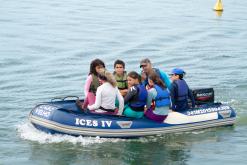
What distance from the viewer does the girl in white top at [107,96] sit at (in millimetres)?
13008

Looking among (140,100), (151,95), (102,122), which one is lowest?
(102,122)

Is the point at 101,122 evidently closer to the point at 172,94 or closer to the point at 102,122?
the point at 102,122

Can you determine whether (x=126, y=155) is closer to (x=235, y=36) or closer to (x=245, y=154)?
(x=245, y=154)

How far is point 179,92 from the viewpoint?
14.0 meters

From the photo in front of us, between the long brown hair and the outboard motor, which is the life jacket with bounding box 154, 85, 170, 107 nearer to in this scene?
the long brown hair

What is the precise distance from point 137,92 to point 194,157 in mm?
1703

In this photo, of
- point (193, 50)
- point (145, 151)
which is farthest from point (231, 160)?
point (193, 50)

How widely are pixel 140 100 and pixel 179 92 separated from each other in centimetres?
104

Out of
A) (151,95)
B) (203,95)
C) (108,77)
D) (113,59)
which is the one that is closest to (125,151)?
(151,95)

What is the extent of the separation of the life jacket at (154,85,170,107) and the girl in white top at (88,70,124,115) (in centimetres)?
75

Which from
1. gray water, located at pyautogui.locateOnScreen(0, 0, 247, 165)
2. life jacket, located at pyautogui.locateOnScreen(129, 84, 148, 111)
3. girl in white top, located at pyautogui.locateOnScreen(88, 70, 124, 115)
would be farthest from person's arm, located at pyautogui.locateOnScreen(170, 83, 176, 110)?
girl in white top, located at pyautogui.locateOnScreen(88, 70, 124, 115)

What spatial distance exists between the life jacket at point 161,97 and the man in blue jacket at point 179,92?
0.42 m

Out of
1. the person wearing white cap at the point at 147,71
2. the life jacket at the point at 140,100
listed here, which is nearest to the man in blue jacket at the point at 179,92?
the person wearing white cap at the point at 147,71

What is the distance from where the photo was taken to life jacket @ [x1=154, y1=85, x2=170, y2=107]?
1343 centimetres
